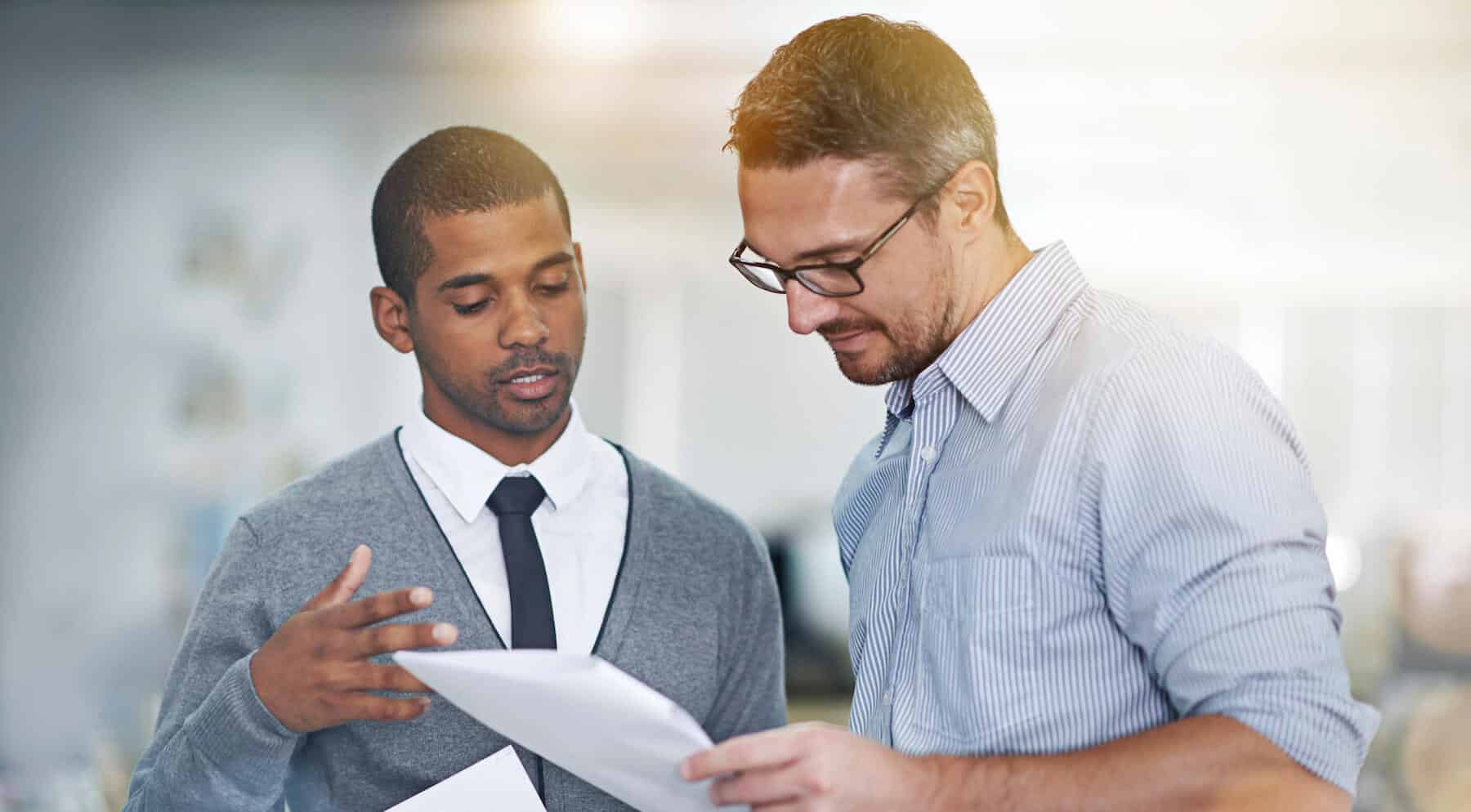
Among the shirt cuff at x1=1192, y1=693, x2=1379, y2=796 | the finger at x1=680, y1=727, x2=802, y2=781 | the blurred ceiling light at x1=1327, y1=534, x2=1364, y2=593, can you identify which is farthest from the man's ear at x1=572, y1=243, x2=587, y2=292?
the blurred ceiling light at x1=1327, y1=534, x2=1364, y2=593

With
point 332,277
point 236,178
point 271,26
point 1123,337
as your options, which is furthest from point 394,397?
point 1123,337

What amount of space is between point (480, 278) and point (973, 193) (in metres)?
0.56

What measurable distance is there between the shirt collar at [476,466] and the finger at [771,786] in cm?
60

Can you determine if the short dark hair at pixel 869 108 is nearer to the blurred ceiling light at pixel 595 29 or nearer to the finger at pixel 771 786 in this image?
the finger at pixel 771 786

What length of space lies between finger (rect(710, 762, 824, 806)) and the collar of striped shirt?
381mm

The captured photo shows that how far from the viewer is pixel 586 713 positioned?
972mm

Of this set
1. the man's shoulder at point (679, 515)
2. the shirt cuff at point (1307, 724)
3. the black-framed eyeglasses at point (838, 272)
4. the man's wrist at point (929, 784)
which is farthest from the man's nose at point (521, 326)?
the shirt cuff at point (1307, 724)

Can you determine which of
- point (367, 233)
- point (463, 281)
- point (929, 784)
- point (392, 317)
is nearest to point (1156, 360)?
point (929, 784)

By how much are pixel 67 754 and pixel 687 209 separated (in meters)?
2.13

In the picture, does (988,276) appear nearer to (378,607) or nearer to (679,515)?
(679,515)

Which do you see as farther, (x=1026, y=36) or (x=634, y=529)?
(x=1026, y=36)

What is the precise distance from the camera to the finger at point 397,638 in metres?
1.04

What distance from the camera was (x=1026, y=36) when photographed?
3238mm

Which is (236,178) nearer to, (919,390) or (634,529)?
(634,529)
